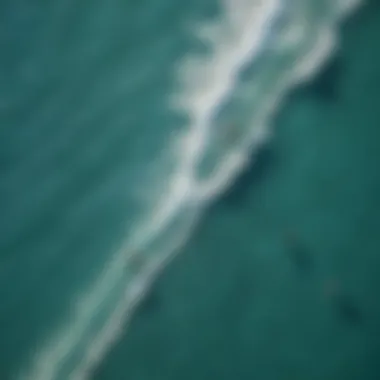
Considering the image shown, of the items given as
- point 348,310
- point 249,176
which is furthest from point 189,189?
point 348,310

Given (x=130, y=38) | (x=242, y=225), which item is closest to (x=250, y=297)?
(x=242, y=225)

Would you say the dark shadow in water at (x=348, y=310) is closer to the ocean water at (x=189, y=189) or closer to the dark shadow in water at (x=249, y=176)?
the ocean water at (x=189, y=189)

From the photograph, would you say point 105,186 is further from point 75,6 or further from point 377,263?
point 377,263

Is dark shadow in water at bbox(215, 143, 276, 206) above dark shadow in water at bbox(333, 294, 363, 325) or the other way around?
above

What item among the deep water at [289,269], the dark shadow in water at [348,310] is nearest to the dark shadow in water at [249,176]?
the deep water at [289,269]

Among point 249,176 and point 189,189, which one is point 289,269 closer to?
point 249,176

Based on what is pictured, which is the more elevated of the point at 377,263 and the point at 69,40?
the point at 69,40

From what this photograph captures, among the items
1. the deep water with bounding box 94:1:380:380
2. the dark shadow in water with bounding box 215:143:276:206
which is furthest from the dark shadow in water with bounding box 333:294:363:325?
the dark shadow in water with bounding box 215:143:276:206

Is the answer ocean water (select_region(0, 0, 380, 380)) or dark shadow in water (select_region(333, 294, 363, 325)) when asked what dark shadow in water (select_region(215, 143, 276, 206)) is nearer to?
ocean water (select_region(0, 0, 380, 380))

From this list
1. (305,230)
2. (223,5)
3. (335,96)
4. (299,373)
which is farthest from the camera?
(223,5)
